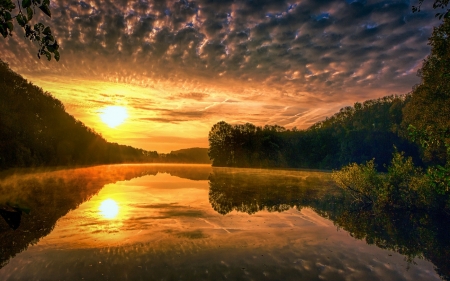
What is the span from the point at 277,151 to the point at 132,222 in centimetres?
12041

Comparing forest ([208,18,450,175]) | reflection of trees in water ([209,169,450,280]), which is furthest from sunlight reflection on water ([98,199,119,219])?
forest ([208,18,450,175])

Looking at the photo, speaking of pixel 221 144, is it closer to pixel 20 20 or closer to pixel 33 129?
pixel 33 129

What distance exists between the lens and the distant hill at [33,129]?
57.8 meters

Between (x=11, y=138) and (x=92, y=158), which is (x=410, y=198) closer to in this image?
(x=11, y=138)

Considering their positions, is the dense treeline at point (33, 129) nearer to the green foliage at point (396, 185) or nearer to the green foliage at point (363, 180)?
the green foliage at point (363, 180)

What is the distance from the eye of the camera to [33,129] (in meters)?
72.1

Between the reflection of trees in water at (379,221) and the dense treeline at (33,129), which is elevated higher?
the dense treeline at (33,129)

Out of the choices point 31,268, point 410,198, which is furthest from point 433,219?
point 31,268

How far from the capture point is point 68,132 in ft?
313

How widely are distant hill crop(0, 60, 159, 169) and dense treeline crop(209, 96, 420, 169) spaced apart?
61295 millimetres

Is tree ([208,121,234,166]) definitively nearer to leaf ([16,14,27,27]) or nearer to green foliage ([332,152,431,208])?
green foliage ([332,152,431,208])

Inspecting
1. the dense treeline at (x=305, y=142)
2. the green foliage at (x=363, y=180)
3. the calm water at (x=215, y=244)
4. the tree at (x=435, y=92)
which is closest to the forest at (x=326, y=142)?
the dense treeline at (x=305, y=142)

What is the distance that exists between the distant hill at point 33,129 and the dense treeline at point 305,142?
61.3 meters

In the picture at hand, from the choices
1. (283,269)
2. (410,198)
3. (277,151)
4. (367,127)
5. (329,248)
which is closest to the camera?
(283,269)
